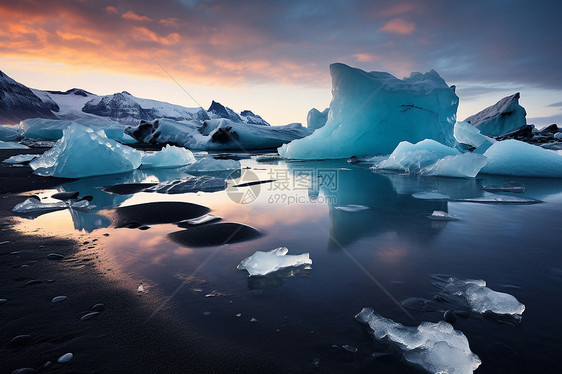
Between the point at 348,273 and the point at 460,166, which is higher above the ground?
the point at 460,166

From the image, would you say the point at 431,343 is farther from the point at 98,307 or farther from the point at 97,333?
the point at 98,307

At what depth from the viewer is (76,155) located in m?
6.81

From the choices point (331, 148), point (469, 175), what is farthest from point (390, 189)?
point (331, 148)

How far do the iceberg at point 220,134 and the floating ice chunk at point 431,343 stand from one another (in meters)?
20.4

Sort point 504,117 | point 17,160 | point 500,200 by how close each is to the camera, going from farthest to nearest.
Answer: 1. point 504,117
2. point 17,160
3. point 500,200

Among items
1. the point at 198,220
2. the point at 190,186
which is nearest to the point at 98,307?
the point at 198,220

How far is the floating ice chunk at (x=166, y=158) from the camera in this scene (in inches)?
390

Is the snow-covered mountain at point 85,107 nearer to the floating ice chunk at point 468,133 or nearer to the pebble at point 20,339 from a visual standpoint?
the floating ice chunk at point 468,133

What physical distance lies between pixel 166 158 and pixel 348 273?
31.4ft

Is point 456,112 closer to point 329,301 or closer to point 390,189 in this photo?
point 390,189

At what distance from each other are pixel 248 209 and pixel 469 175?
5.61m

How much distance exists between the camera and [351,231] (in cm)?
282

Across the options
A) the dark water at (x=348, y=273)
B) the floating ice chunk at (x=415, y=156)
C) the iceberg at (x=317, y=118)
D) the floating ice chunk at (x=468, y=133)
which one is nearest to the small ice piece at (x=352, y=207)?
the dark water at (x=348, y=273)

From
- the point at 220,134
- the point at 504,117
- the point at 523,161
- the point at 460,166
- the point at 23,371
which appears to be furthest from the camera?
the point at 504,117
